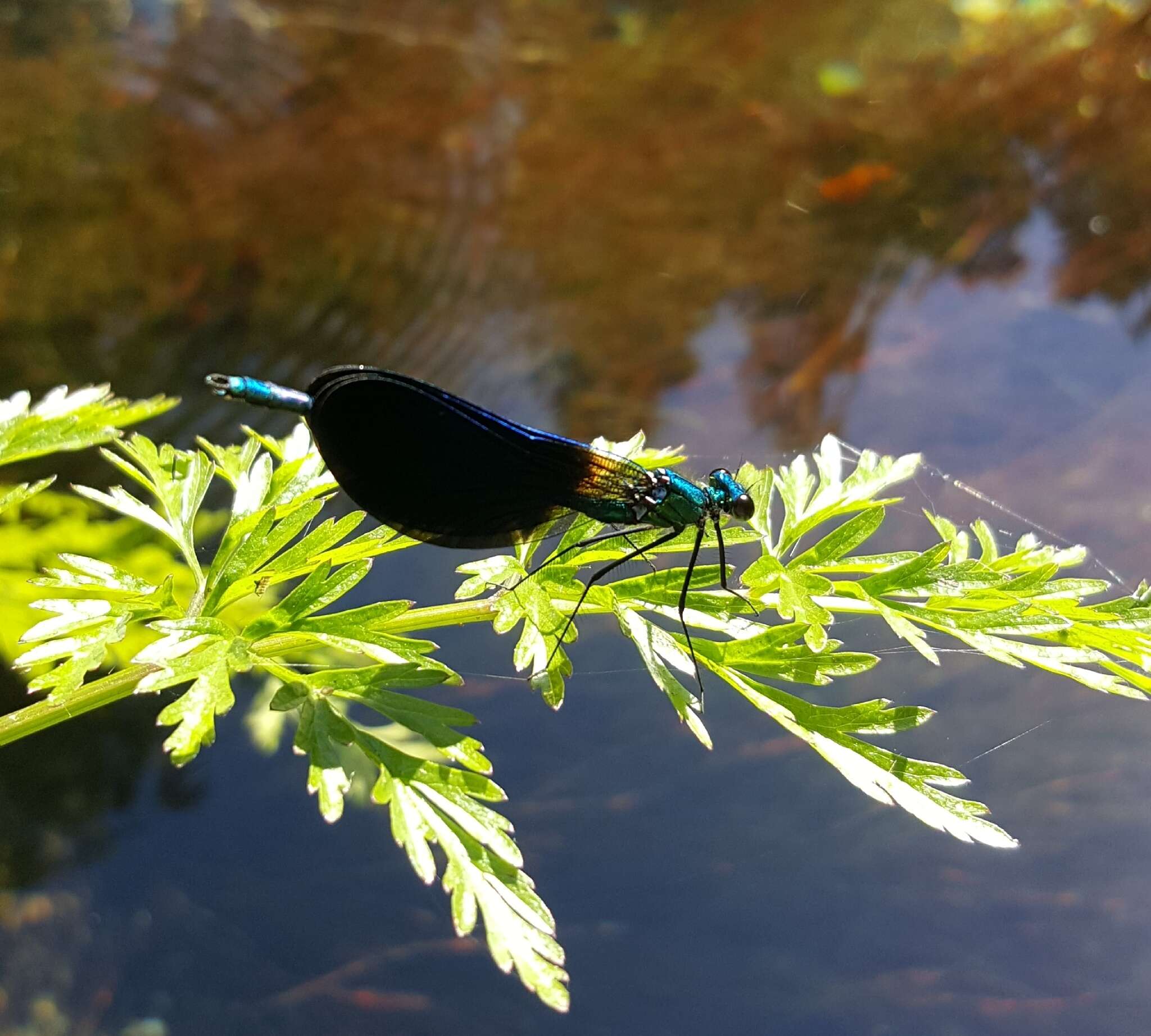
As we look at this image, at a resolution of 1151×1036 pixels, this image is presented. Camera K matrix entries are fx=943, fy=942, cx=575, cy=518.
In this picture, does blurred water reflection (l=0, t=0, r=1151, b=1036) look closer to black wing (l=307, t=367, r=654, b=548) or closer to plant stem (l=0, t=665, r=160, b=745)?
black wing (l=307, t=367, r=654, b=548)

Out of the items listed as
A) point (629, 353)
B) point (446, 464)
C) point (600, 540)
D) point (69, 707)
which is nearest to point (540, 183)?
point (629, 353)

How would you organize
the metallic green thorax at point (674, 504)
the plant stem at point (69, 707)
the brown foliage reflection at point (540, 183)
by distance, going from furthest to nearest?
Answer: the brown foliage reflection at point (540, 183) < the metallic green thorax at point (674, 504) < the plant stem at point (69, 707)

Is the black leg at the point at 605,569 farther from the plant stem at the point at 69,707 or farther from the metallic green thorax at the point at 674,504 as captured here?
the plant stem at the point at 69,707

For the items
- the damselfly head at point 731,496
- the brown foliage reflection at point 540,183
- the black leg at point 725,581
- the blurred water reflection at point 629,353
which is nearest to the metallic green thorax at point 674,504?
the damselfly head at point 731,496

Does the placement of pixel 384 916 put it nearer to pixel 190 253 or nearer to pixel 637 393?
pixel 637 393

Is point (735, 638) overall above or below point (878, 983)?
above

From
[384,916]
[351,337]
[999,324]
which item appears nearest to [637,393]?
[351,337]
